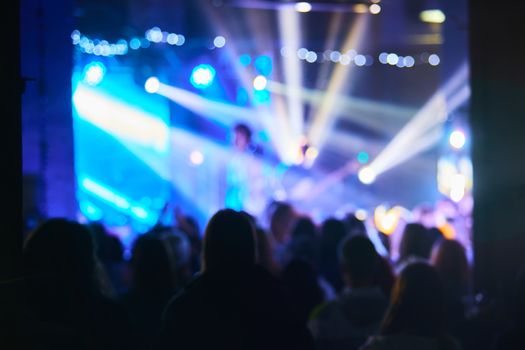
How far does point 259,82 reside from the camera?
15672 mm

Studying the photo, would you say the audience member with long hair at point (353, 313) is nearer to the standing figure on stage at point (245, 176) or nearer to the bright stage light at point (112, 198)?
the standing figure on stage at point (245, 176)

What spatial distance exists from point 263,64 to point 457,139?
4.42m

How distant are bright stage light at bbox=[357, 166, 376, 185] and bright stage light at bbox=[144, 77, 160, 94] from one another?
5.27 meters

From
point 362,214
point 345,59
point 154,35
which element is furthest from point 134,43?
point 362,214

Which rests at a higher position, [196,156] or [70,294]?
[196,156]

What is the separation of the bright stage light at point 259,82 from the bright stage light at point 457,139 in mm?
4247

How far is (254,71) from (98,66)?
3153mm

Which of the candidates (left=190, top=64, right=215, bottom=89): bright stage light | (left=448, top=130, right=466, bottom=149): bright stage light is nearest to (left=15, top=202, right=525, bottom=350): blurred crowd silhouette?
(left=448, top=130, right=466, bottom=149): bright stage light

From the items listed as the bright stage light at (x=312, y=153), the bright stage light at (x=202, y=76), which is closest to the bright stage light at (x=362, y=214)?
the bright stage light at (x=312, y=153)

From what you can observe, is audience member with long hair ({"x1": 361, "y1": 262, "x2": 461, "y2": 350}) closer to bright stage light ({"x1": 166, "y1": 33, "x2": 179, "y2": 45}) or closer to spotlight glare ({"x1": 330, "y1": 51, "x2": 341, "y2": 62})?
bright stage light ({"x1": 166, "y1": 33, "x2": 179, "y2": 45})

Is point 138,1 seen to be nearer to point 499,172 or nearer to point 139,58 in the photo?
point 139,58

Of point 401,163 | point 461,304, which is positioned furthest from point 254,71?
point 461,304

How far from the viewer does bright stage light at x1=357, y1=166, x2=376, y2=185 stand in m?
17.3

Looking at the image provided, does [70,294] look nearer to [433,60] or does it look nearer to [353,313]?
[353,313]
